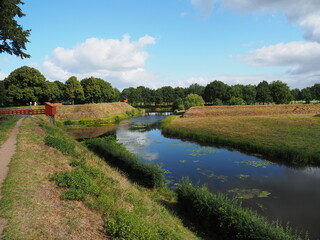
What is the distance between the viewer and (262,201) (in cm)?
1780

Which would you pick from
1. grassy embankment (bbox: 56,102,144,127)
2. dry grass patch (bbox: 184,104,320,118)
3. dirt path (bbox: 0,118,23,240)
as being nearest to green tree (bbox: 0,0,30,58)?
dirt path (bbox: 0,118,23,240)

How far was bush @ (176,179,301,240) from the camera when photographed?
406 inches

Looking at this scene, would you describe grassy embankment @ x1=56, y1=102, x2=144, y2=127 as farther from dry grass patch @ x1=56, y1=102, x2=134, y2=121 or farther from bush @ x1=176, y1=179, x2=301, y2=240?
bush @ x1=176, y1=179, x2=301, y2=240

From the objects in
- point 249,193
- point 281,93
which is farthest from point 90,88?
point 281,93

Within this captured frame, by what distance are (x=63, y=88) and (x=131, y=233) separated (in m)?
107

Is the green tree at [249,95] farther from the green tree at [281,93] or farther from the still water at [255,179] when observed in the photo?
the still water at [255,179]

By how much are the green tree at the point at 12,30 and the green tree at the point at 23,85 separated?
175ft

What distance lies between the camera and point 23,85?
7406 cm

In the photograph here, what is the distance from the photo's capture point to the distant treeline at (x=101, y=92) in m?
74.4

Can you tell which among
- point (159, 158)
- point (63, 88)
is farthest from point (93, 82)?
point (159, 158)

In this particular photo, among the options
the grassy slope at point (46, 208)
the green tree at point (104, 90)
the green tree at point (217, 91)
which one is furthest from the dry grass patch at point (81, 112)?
the green tree at point (217, 91)

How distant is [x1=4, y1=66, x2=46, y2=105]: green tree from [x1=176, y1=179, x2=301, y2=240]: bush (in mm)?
77332

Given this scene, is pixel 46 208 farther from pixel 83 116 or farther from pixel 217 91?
pixel 217 91

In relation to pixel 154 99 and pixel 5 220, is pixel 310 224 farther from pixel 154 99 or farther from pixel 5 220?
pixel 154 99
